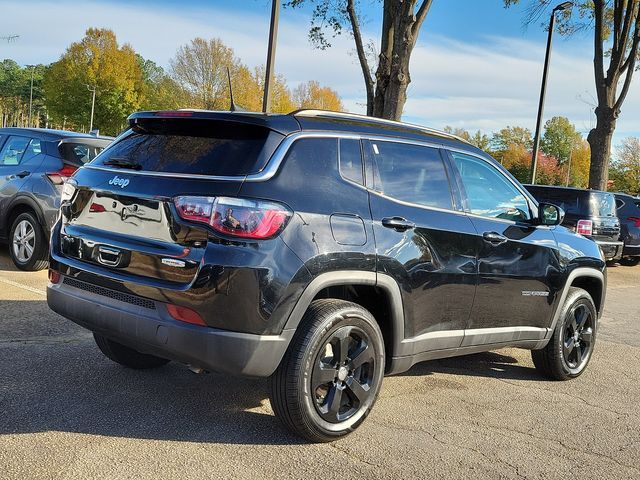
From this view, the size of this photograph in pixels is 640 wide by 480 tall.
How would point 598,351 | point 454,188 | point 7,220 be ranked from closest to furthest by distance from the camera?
point 454,188
point 598,351
point 7,220

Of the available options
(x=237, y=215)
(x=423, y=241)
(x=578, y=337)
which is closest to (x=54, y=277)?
(x=237, y=215)

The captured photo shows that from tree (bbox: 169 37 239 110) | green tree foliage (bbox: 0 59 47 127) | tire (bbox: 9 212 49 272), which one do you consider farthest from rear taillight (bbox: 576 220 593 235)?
green tree foliage (bbox: 0 59 47 127)

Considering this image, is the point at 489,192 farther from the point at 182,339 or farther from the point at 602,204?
the point at 602,204

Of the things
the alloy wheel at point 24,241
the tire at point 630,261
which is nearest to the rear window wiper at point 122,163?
the alloy wheel at point 24,241

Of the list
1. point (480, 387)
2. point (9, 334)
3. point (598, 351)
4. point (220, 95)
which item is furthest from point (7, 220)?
point (220, 95)

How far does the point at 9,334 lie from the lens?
519 centimetres

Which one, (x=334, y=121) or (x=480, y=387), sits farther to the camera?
(x=480, y=387)

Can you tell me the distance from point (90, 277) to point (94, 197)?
459mm

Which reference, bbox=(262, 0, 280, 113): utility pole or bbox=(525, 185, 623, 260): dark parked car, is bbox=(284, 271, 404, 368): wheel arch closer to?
bbox=(262, 0, 280, 113): utility pole

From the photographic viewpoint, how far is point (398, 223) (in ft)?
12.6

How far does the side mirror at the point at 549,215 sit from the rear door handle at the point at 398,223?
4.95 ft

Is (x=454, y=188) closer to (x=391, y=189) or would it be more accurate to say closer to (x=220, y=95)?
(x=391, y=189)

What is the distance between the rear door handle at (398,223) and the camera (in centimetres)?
379

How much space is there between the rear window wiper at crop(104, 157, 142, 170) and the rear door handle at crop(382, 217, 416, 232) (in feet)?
4.67
